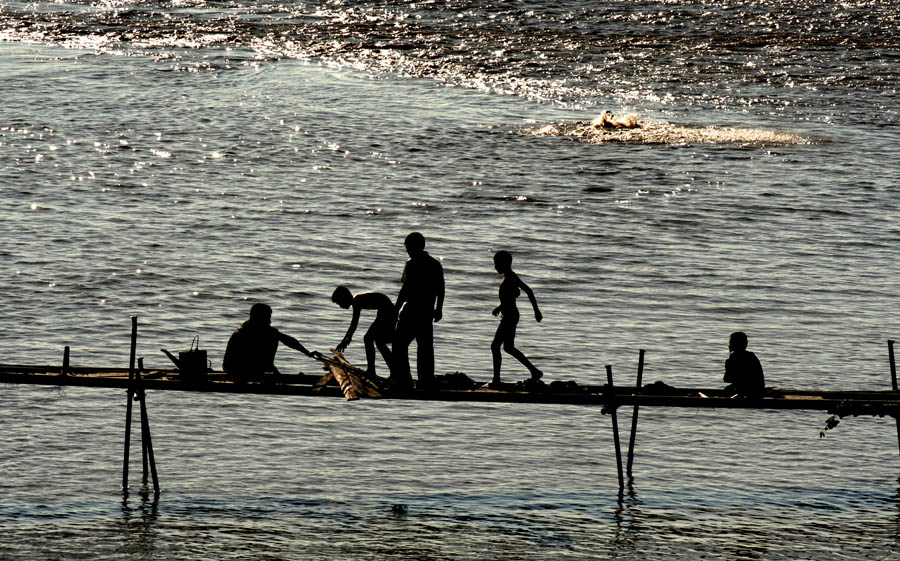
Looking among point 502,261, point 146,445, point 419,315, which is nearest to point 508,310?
point 502,261

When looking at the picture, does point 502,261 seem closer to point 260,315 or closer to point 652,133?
point 260,315

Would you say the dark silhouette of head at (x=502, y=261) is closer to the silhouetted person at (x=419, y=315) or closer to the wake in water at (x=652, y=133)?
the silhouetted person at (x=419, y=315)

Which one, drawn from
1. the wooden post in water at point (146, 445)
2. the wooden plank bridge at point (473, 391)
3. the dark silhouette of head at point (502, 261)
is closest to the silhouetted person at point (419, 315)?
the wooden plank bridge at point (473, 391)

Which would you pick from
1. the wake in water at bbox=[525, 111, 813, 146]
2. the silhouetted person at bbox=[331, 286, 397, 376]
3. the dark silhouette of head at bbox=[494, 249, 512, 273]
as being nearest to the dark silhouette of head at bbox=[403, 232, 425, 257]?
the silhouetted person at bbox=[331, 286, 397, 376]

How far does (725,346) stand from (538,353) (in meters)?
4.37

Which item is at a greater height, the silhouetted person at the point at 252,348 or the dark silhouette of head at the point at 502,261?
the dark silhouette of head at the point at 502,261

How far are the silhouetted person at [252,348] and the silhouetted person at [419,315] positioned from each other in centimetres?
143

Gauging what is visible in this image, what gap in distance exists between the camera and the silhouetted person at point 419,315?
20469 millimetres

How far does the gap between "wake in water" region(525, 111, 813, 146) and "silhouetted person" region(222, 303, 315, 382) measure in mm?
33909

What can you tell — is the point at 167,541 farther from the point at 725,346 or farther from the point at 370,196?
Result: the point at 370,196

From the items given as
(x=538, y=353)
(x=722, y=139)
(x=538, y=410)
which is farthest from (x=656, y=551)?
(x=722, y=139)

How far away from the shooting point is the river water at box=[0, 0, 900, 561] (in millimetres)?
22500

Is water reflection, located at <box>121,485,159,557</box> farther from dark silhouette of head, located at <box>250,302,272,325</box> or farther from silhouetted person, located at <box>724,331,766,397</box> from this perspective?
silhouetted person, located at <box>724,331,766,397</box>

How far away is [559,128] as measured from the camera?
180 ft
